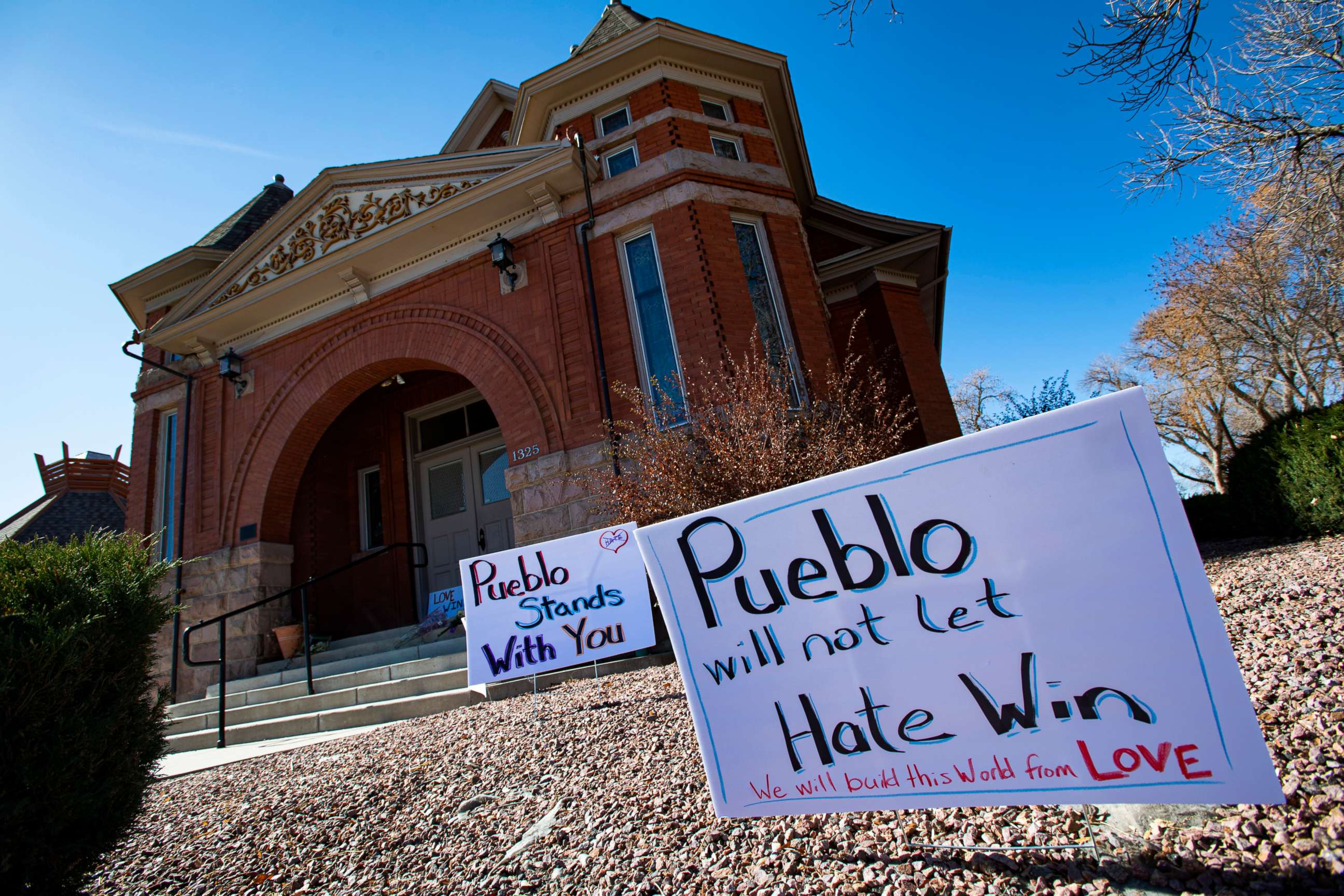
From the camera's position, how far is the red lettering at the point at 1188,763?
142 centimetres

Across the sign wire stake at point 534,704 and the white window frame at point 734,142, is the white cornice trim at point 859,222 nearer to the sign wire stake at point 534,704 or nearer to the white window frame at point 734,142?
the white window frame at point 734,142

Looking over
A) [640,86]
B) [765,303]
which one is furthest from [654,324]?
[640,86]

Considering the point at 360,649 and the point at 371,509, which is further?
the point at 371,509

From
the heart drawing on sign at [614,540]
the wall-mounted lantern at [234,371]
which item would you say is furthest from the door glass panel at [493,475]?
the heart drawing on sign at [614,540]

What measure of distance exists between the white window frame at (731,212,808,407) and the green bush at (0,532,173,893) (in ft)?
21.8

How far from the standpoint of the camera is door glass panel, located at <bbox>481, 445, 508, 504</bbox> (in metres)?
10.6

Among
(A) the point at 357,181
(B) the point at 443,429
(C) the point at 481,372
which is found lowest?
(C) the point at 481,372

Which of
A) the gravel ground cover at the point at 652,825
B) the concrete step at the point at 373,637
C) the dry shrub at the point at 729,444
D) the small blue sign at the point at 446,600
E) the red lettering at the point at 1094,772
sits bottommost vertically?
the gravel ground cover at the point at 652,825

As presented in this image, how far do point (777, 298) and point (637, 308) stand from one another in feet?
6.37

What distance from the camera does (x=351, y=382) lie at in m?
9.77

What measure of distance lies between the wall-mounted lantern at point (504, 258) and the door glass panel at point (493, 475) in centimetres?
318

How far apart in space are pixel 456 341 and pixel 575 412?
237 centimetres

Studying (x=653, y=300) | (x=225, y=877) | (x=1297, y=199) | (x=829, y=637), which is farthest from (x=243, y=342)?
(x=1297, y=199)

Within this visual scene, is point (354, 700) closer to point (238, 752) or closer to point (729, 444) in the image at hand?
point (238, 752)
